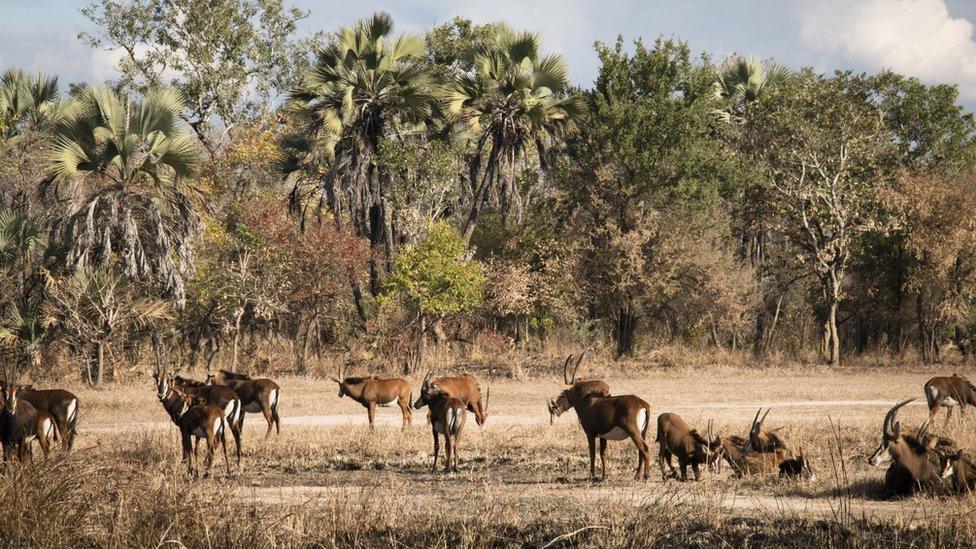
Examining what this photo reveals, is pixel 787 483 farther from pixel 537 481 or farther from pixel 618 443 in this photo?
pixel 618 443

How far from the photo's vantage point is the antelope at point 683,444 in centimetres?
1248

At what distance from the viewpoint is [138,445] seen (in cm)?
1459

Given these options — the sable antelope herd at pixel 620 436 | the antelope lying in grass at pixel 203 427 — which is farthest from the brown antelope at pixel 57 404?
the antelope lying in grass at pixel 203 427

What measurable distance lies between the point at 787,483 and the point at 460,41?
28864mm

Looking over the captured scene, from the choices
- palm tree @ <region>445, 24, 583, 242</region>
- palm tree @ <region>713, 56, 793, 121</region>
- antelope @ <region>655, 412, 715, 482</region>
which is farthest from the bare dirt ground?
palm tree @ <region>713, 56, 793, 121</region>

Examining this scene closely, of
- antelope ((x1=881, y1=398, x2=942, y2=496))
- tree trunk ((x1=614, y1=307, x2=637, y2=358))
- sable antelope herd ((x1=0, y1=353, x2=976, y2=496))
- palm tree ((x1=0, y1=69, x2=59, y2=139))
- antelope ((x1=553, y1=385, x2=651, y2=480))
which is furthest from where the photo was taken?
tree trunk ((x1=614, y1=307, x2=637, y2=358))

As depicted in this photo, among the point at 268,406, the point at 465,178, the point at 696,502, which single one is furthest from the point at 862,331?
the point at 696,502

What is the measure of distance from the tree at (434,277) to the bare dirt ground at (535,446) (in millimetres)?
3471

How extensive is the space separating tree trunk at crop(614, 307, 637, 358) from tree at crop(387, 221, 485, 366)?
712 cm

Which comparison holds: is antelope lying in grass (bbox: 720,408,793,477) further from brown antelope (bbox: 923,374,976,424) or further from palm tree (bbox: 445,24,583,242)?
palm tree (bbox: 445,24,583,242)

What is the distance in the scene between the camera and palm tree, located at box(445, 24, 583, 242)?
3256 cm

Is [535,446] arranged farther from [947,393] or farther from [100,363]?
[100,363]

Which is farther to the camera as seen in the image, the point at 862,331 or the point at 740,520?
the point at 862,331

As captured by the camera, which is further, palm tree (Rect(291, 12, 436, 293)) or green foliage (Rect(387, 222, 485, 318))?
palm tree (Rect(291, 12, 436, 293))
